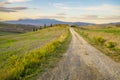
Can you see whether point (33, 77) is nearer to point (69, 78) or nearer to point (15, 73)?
point (15, 73)

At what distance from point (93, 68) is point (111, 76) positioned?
105 inches

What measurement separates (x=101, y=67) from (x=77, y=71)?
200 cm

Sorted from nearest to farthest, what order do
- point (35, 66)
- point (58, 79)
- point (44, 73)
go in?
point (58, 79), point (44, 73), point (35, 66)

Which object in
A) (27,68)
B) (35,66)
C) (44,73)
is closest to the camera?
(44,73)

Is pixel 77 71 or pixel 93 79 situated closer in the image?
pixel 93 79

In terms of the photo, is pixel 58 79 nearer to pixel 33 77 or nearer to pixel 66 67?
pixel 33 77

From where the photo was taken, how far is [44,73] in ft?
49.2

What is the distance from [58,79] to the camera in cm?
1325

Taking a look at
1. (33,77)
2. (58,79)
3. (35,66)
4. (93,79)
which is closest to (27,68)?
(35,66)

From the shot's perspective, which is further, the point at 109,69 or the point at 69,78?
the point at 109,69

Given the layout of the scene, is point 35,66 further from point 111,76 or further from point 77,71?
point 111,76

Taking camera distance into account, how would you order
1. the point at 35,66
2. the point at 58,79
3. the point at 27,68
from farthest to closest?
the point at 35,66
the point at 27,68
the point at 58,79

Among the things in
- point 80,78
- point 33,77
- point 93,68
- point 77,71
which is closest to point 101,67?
point 93,68

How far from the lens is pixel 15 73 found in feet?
44.5
